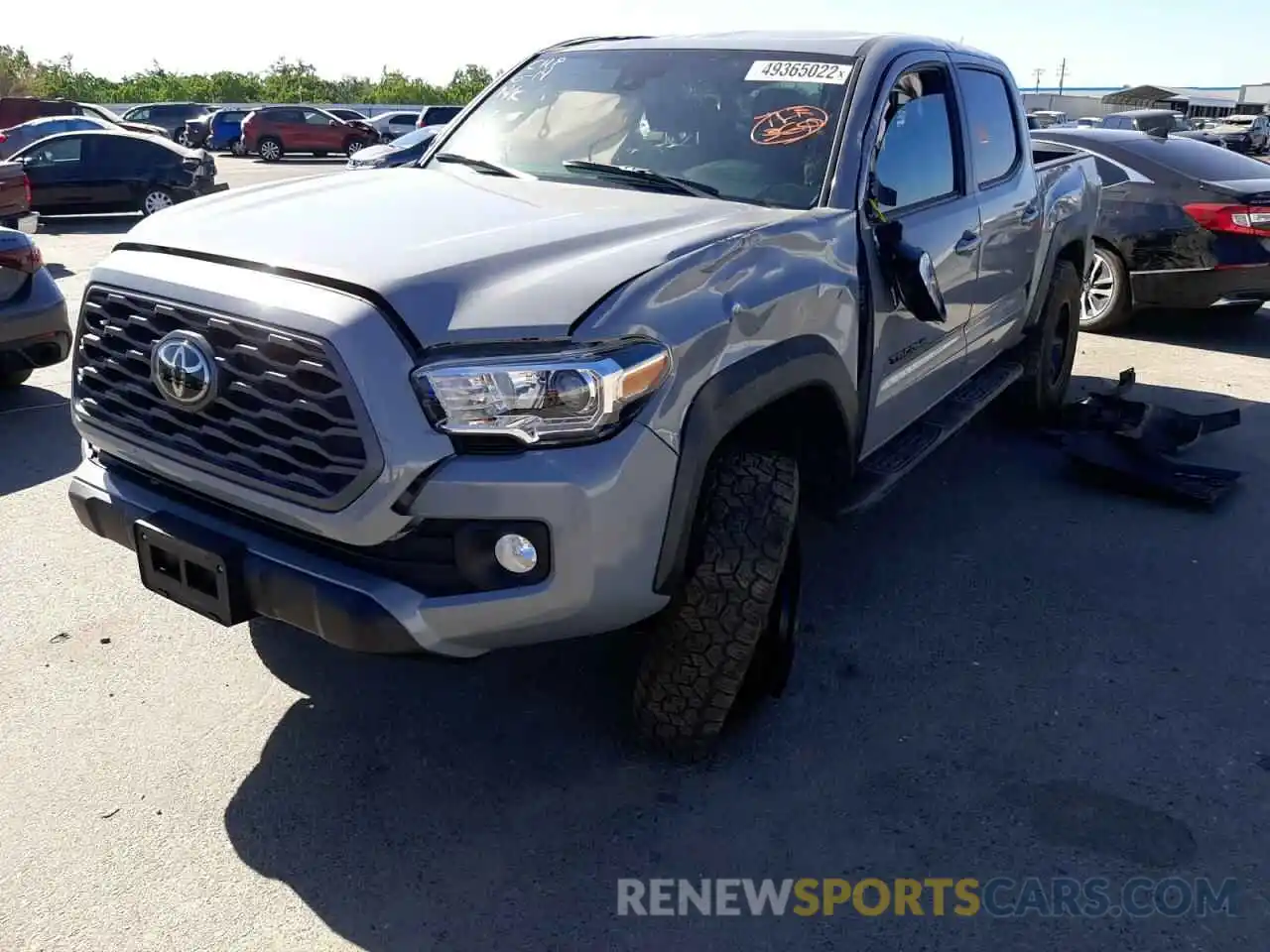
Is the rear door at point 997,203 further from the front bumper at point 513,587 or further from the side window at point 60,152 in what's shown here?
the side window at point 60,152

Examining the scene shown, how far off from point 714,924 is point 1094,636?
1986 millimetres

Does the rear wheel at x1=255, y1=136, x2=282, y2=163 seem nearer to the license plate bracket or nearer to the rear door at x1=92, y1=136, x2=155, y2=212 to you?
the rear door at x1=92, y1=136, x2=155, y2=212

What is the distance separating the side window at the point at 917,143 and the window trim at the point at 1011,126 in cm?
18

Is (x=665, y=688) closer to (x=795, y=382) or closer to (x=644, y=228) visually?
(x=795, y=382)

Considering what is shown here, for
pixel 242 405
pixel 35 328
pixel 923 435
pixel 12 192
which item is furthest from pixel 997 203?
pixel 12 192

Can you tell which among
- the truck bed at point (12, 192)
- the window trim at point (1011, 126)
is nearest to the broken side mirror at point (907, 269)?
the window trim at point (1011, 126)

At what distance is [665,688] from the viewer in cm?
284

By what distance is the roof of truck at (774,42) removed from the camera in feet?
12.3

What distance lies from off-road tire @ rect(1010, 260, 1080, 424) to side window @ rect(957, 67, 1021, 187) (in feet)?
3.31

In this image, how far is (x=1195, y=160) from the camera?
8281mm

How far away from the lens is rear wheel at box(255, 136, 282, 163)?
1260 inches

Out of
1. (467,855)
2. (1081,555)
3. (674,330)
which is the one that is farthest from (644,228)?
(1081,555)

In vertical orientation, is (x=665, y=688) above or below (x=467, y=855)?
above

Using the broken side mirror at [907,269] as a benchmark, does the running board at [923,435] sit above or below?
below
